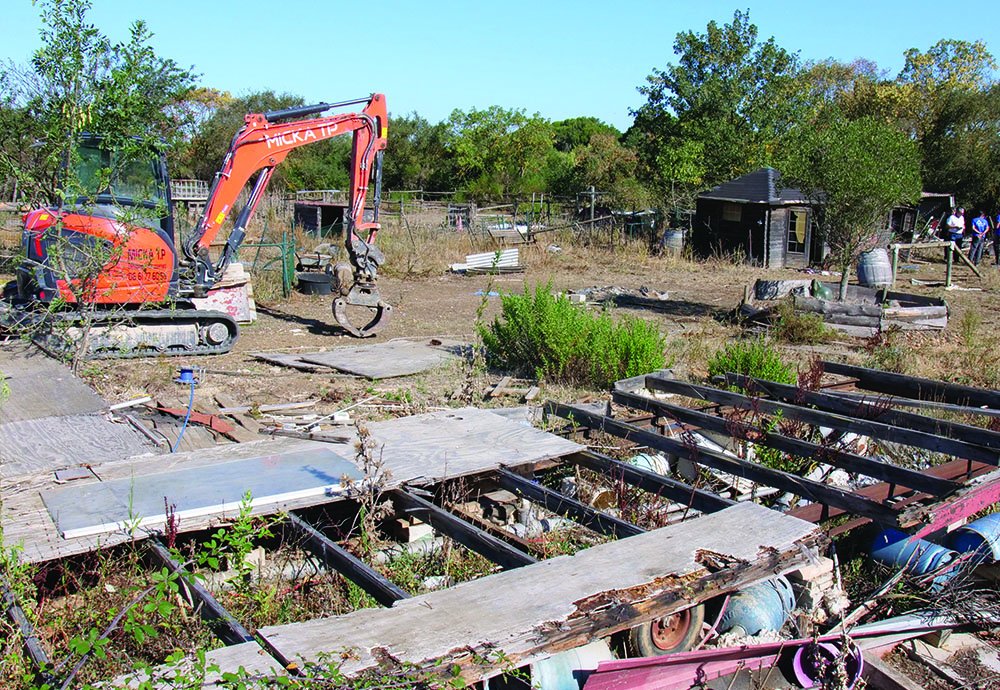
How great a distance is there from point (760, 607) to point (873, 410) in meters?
3.18

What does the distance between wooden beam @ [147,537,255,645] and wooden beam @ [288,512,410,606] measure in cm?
57

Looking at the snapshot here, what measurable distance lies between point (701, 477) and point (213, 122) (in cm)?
4256

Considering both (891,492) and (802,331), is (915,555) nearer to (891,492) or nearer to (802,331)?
(891,492)

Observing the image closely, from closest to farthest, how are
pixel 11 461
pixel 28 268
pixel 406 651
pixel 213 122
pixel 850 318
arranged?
1. pixel 406 651
2. pixel 11 461
3. pixel 28 268
4. pixel 850 318
5. pixel 213 122

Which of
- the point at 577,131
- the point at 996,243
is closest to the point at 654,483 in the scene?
the point at 996,243

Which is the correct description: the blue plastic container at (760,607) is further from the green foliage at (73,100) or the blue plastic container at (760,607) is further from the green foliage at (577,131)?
the green foliage at (577,131)

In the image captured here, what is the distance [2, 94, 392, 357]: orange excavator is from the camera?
32.2ft

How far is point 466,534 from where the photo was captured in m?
4.63

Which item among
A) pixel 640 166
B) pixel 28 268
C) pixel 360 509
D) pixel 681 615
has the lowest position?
pixel 681 615

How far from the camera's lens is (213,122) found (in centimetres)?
4366

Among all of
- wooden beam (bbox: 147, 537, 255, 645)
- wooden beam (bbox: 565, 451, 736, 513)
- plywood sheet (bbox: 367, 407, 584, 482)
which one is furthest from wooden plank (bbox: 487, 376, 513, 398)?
wooden beam (bbox: 147, 537, 255, 645)

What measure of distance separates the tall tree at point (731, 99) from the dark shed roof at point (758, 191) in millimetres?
3940

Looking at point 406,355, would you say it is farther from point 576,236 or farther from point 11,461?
point 576,236

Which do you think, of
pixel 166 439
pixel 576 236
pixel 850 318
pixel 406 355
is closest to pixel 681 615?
pixel 166 439
